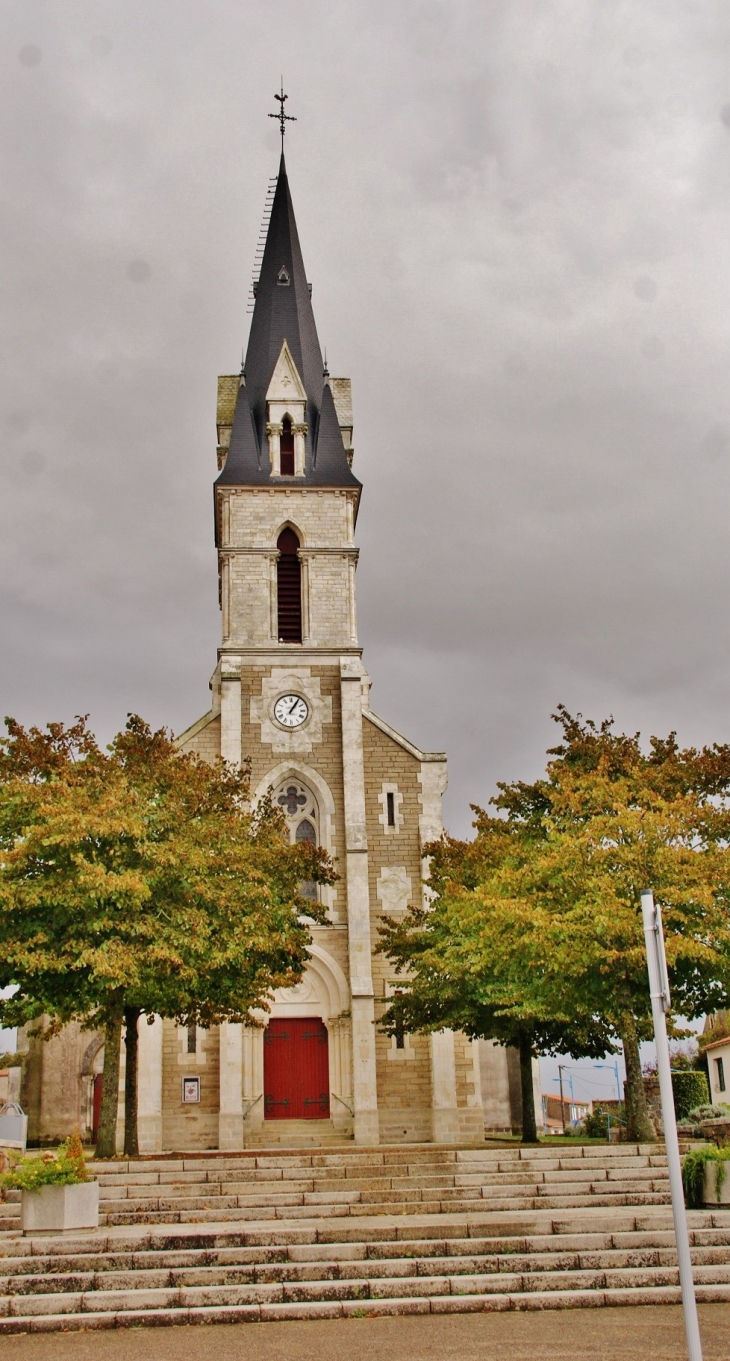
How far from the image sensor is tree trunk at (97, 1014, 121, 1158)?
65.5 ft

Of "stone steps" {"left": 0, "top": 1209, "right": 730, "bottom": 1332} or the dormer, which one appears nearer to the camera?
"stone steps" {"left": 0, "top": 1209, "right": 730, "bottom": 1332}

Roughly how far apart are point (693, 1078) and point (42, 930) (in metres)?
18.1

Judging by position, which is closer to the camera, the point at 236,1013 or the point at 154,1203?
the point at 154,1203

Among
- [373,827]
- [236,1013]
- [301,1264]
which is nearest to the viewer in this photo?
[301,1264]

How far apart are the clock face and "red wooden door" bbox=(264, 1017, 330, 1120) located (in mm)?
Result: 7613

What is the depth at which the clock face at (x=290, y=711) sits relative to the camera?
32844mm

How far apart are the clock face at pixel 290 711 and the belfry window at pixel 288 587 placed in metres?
1.99

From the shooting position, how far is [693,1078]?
30.6m

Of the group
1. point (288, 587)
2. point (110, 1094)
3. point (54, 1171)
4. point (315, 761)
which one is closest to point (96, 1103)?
point (315, 761)

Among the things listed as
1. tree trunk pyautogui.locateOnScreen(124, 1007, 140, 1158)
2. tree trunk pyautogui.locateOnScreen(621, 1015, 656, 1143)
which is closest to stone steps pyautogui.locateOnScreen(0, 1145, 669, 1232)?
tree trunk pyautogui.locateOnScreen(621, 1015, 656, 1143)

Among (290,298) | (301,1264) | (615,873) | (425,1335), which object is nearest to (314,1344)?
→ (425,1335)

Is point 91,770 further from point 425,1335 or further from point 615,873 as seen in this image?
point 425,1335

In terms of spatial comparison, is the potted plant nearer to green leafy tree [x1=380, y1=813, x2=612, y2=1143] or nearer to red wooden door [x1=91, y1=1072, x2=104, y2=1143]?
green leafy tree [x1=380, y1=813, x2=612, y2=1143]

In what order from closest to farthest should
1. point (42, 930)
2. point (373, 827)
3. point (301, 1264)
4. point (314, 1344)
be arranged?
point (314, 1344), point (301, 1264), point (42, 930), point (373, 827)
